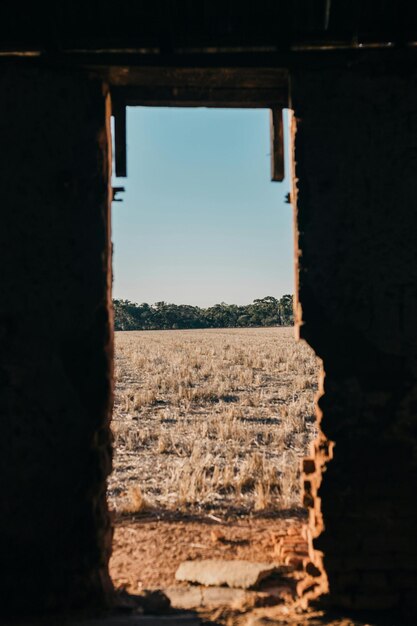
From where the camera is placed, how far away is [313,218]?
351 centimetres

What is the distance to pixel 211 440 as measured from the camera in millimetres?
8648

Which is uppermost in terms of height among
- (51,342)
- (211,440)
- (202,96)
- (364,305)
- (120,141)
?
(202,96)

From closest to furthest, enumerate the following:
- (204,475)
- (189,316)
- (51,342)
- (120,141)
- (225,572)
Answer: (51,342) → (225,572) → (120,141) → (204,475) → (189,316)

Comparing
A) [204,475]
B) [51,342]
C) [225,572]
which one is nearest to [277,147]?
[51,342]

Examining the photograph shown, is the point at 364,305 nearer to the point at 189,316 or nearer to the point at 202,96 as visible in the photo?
the point at 202,96

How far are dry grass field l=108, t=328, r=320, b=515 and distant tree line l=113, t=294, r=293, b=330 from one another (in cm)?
5716

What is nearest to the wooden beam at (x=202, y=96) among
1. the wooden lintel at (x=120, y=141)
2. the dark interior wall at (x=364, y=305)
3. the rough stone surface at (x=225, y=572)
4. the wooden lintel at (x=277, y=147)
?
the wooden lintel at (x=120, y=141)

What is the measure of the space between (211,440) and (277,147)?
17.0 ft

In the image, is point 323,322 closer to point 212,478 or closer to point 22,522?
point 22,522

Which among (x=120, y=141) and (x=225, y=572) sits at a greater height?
(x=120, y=141)

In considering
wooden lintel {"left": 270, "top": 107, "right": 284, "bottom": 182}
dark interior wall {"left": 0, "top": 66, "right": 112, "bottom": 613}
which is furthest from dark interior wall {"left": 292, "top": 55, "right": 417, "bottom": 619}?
dark interior wall {"left": 0, "top": 66, "right": 112, "bottom": 613}

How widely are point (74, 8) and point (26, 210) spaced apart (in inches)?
51.5

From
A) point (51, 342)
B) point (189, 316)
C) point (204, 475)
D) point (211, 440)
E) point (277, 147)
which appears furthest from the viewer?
point (189, 316)

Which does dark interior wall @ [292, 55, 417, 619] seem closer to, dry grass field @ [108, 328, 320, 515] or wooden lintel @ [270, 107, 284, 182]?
wooden lintel @ [270, 107, 284, 182]
